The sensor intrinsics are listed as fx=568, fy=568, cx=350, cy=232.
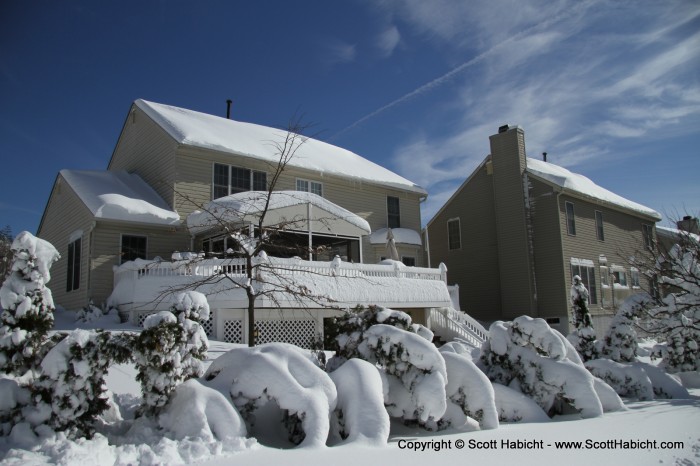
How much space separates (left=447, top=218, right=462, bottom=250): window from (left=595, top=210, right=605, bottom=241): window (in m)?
6.68

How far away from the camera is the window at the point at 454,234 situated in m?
28.3

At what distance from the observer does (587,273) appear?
26.6m

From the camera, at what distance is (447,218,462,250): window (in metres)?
28.3

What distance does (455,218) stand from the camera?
2869 cm

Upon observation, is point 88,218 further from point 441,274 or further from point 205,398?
point 205,398

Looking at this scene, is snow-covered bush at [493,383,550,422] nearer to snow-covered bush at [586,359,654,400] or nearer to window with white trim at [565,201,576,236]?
snow-covered bush at [586,359,654,400]

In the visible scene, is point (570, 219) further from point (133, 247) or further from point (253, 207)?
point (133, 247)

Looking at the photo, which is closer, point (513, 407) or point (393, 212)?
point (513, 407)

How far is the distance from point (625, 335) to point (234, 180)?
13.7 metres

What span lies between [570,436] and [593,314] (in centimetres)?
2041

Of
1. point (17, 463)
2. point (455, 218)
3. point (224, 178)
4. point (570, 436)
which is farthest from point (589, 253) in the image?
point (17, 463)

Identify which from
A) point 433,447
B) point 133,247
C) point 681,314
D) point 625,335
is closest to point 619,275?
point 681,314

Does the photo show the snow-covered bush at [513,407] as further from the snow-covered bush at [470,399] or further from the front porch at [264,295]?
the front porch at [264,295]

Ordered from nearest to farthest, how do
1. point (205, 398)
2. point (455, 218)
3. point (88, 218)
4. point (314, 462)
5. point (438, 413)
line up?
point (314, 462), point (205, 398), point (438, 413), point (88, 218), point (455, 218)
